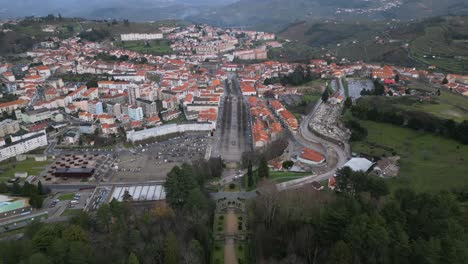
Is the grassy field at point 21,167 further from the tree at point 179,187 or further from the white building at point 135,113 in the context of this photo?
the tree at point 179,187

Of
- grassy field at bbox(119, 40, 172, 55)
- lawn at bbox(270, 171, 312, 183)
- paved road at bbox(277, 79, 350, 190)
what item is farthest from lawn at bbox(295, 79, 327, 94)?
grassy field at bbox(119, 40, 172, 55)

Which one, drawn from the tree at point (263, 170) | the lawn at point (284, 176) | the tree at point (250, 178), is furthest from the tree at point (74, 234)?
the lawn at point (284, 176)

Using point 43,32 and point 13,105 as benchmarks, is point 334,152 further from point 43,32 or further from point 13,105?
point 43,32

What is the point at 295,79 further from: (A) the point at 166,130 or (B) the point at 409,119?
(A) the point at 166,130

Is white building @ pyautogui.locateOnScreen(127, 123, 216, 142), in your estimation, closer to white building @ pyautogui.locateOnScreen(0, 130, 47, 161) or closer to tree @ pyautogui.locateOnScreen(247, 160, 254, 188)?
white building @ pyautogui.locateOnScreen(0, 130, 47, 161)

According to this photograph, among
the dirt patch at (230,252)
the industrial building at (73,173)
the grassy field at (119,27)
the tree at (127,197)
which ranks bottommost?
the dirt patch at (230,252)

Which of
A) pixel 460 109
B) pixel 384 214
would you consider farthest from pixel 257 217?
pixel 460 109
